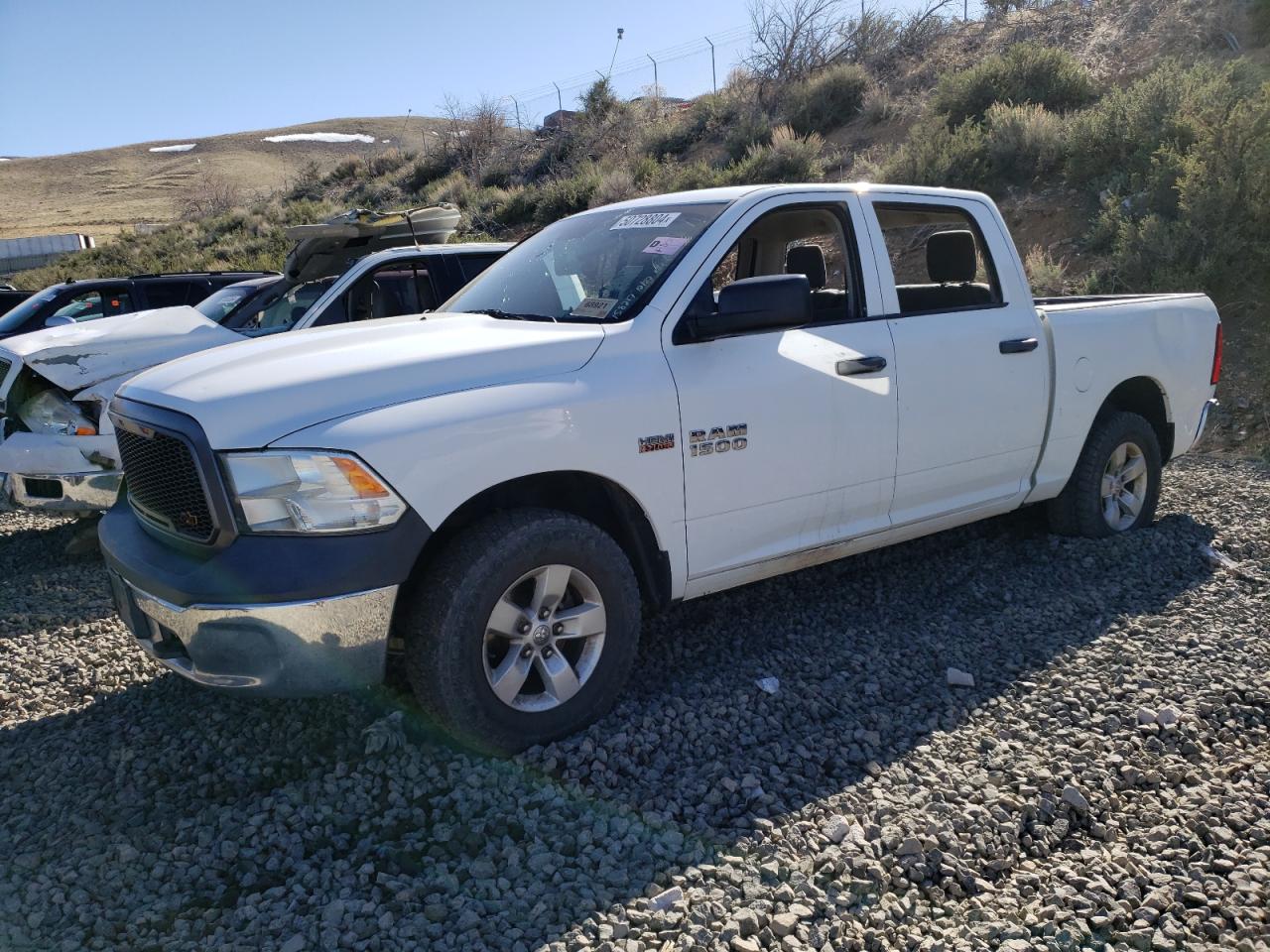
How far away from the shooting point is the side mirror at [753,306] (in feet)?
12.4

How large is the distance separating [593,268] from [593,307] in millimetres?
354

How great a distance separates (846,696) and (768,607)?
3.44 feet

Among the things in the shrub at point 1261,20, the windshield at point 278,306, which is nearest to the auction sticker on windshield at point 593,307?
the windshield at point 278,306

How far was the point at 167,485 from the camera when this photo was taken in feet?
11.3

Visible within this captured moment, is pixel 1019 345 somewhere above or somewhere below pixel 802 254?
below

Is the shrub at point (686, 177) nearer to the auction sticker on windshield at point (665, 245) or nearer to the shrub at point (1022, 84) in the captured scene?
the shrub at point (1022, 84)

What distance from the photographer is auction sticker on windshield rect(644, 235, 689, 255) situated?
13.3ft

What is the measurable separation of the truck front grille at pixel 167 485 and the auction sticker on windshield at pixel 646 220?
212 centimetres

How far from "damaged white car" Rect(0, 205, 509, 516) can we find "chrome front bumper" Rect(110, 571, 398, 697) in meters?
3.19

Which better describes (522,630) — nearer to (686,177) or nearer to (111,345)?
(111,345)

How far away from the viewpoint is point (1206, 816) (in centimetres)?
312

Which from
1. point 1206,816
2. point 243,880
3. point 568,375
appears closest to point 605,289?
point 568,375

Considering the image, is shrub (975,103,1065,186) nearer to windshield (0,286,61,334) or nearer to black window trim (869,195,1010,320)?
black window trim (869,195,1010,320)

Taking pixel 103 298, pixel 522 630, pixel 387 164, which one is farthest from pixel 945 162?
pixel 387 164
